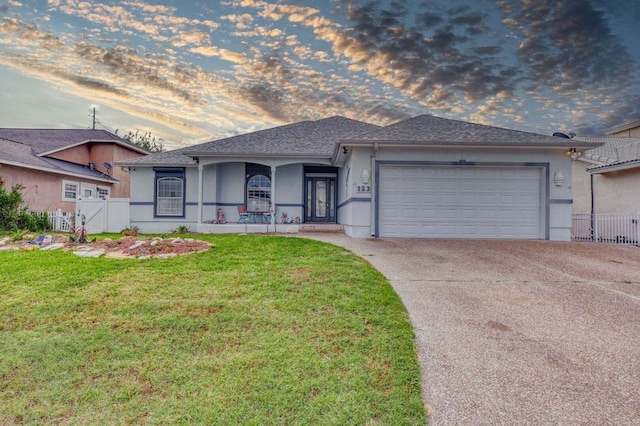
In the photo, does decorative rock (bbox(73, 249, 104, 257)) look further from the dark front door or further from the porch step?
the dark front door

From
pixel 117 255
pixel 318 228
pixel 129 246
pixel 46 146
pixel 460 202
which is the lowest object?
pixel 117 255

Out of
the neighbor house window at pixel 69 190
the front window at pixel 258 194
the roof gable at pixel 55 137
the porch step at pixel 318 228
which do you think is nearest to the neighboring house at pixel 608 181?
the porch step at pixel 318 228

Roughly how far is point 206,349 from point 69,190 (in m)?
19.5

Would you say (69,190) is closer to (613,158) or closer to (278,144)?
(278,144)

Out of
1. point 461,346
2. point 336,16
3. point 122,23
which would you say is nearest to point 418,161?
point 336,16

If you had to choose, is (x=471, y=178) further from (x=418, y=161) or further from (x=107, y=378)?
(x=107, y=378)

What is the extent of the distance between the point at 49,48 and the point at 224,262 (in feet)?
40.2

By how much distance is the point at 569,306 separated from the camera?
177 inches

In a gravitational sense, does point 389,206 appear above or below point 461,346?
above

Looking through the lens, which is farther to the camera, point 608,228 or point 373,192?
point 608,228

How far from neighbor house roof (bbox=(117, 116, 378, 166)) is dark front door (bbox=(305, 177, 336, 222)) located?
70.4 inches

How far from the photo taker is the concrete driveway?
244 cm

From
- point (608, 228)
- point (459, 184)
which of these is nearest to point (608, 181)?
point (608, 228)

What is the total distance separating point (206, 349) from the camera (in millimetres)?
3332
